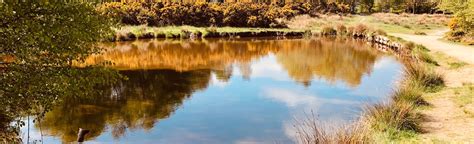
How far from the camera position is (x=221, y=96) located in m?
15.8

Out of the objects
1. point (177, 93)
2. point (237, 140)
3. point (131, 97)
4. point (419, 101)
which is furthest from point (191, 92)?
point (419, 101)

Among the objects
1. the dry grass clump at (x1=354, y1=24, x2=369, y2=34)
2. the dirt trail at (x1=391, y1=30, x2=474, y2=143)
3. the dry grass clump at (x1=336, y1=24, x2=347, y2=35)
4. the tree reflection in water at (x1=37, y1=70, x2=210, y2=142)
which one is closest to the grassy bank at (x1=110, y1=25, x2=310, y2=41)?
the dry grass clump at (x1=336, y1=24, x2=347, y2=35)

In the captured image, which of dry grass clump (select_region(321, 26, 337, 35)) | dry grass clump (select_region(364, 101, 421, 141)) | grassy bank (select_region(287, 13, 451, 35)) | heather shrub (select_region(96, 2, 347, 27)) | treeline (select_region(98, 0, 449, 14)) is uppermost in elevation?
treeline (select_region(98, 0, 449, 14))

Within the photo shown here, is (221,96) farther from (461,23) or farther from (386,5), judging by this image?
(386,5)

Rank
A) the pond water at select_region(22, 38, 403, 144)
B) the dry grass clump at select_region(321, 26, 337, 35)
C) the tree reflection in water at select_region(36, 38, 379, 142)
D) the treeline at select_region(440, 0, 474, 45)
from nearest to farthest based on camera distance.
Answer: the pond water at select_region(22, 38, 403, 144) → the tree reflection in water at select_region(36, 38, 379, 142) → the treeline at select_region(440, 0, 474, 45) → the dry grass clump at select_region(321, 26, 337, 35)

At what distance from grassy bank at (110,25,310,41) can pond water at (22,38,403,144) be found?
716 centimetres

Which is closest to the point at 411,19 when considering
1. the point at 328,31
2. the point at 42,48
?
the point at 328,31

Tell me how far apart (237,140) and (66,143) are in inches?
141

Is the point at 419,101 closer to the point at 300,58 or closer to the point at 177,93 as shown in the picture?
the point at 177,93

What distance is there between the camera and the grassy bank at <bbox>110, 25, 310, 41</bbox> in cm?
3603

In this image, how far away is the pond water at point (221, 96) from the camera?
37.2ft

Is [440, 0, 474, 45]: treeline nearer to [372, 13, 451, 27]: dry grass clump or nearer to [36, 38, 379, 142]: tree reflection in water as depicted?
[36, 38, 379, 142]: tree reflection in water

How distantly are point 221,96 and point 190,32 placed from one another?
23887 millimetres

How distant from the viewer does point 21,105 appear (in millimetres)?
8047
